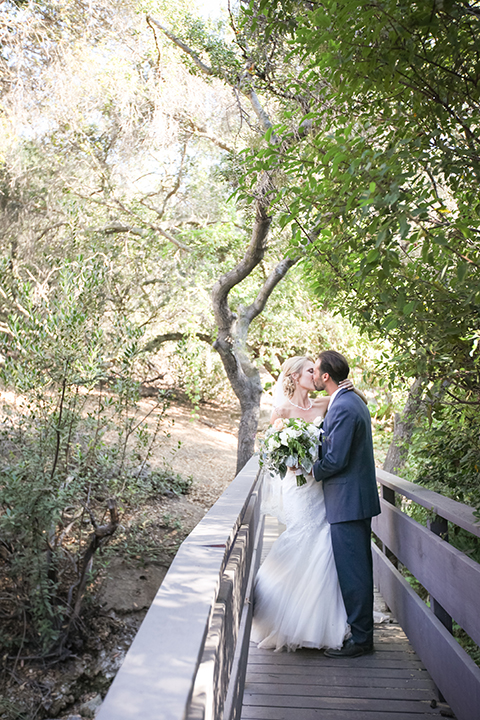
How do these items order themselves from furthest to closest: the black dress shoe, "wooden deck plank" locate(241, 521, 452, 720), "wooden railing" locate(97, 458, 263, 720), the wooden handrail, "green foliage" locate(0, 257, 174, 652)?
"green foliage" locate(0, 257, 174, 652)
the black dress shoe
"wooden deck plank" locate(241, 521, 452, 720)
the wooden handrail
"wooden railing" locate(97, 458, 263, 720)

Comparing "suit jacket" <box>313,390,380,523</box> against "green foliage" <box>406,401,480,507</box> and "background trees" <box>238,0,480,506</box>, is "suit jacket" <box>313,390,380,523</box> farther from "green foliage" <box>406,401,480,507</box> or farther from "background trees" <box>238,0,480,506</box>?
"background trees" <box>238,0,480,506</box>

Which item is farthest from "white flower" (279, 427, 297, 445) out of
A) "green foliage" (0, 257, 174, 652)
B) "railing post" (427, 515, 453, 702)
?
"green foliage" (0, 257, 174, 652)

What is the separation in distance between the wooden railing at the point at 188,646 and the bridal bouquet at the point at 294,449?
1355 mm

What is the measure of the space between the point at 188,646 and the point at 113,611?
6.86m

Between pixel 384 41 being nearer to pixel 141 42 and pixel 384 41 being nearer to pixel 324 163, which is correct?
pixel 324 163

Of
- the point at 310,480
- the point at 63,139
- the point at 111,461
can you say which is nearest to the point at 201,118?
the point at 63,139

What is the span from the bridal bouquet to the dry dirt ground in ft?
10.5

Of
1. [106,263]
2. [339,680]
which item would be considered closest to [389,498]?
[339,680]

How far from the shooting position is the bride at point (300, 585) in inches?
143

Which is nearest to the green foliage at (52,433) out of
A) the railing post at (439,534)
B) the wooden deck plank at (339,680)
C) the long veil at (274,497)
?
the long veil at (274,497)

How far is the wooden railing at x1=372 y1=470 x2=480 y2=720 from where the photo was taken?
2631 mm

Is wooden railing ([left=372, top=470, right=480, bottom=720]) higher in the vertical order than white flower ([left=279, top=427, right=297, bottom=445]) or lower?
lower

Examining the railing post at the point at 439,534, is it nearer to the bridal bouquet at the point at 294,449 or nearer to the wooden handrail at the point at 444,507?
the wooden handrail at the point at 444,507

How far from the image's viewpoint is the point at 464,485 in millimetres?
3957
